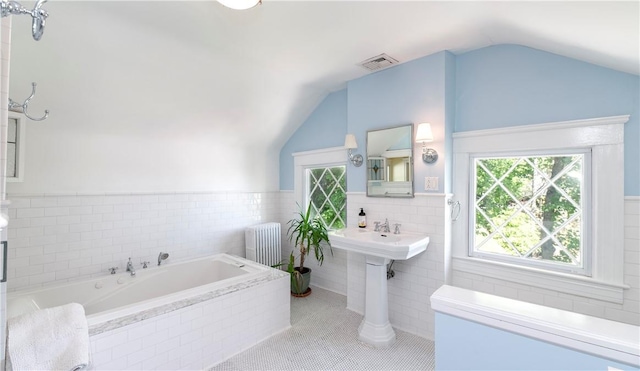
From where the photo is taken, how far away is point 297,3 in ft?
5.74

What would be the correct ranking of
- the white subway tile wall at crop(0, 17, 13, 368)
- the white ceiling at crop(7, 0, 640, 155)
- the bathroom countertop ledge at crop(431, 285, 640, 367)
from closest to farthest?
the bathroom countertop ledge at crop(431, 285, 640, 367) → the white subway tile wall at crop(0, 17, 13, 368) → the white ceiling at crop(7, 0, 640, 155)

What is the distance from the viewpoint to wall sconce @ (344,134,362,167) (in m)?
2.88

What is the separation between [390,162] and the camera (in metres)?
2.72

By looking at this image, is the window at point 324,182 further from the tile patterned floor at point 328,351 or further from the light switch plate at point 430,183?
the tile patterned floor at point 328,351

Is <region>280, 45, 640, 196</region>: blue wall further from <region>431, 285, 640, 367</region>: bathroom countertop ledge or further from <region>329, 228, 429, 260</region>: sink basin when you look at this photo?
<region>431, 285, 640, 367</region>: bathroom countertop ledge

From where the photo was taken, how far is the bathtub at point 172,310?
1.75 meters

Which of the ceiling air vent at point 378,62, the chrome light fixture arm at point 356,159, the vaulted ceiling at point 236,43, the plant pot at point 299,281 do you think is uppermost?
the ceiling air vent at point 378,62

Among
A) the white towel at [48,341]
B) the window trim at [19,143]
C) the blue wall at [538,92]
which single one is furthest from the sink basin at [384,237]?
the window trim at [19,143]

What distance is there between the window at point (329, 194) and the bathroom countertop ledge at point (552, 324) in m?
2.38

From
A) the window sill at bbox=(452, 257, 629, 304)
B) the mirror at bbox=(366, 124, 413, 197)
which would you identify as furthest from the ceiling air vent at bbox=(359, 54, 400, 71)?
the window sill at bbox=(452, 257, 629, 304)

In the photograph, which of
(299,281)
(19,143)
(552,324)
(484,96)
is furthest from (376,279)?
(19,143)

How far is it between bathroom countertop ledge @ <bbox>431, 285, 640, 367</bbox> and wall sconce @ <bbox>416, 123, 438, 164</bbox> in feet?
4.90

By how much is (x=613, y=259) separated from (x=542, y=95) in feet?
4.11

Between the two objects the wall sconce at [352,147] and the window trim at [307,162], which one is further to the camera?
the window trim at [307,162]
